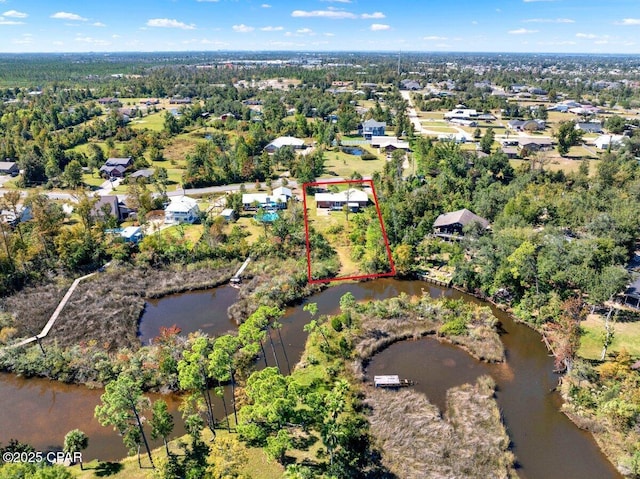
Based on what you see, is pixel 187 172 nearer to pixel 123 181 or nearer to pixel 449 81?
pixel 123 181

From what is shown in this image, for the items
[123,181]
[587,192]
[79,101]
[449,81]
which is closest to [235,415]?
[587,192]

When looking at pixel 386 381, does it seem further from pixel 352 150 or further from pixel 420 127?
pixel 420 127

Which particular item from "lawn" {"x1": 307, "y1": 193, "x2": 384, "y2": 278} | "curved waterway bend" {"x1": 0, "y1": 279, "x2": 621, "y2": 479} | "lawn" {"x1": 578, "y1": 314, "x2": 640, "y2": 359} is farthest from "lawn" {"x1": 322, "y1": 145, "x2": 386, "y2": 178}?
"lawn" {"x1": 578, "y1": 314, "x2": 640, "y2": 359}

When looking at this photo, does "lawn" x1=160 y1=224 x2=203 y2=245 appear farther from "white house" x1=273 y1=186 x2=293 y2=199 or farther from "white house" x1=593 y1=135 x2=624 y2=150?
"white house" x1=593 y1=135 x2=624 y2=150

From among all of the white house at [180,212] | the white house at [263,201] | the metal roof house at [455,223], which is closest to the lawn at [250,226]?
the white house at [263,201]

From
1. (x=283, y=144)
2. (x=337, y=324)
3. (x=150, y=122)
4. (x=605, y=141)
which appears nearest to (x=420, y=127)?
(x=283, y=144)

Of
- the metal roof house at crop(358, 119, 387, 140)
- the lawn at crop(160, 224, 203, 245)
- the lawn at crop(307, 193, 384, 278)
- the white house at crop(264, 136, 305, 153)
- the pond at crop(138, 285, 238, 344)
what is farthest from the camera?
the metal roof house at crop(358, 119, 387, 140)
